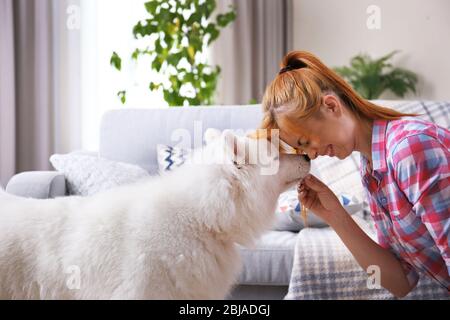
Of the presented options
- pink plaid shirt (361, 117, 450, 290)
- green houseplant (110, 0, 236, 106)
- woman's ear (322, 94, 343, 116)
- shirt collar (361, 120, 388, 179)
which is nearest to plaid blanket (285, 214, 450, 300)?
pink plaid shirt (361, 117, 450, 290)

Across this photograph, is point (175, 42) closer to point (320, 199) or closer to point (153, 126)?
point (153, 126)

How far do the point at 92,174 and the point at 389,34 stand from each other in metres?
4.94

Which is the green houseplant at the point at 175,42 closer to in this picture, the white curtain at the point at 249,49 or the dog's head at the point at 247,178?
the white curtain at the point at 249,49

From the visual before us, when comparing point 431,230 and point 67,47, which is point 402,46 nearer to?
point 67,47

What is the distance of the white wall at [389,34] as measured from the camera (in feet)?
19.7

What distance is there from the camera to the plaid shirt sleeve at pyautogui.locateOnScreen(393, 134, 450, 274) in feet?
4.21

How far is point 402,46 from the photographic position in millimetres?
6188

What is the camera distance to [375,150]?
4.74 feet

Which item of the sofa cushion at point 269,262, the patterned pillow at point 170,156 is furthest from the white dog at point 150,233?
the patterned pillow at point 170,156

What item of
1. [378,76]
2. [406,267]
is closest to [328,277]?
[406,267]

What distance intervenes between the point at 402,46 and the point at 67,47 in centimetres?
408

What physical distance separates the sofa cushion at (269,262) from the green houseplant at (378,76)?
4338mm

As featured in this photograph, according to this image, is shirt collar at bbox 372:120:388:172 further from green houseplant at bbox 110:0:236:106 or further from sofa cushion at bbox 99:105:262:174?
green houseplant at bbox 110:0:236:106
